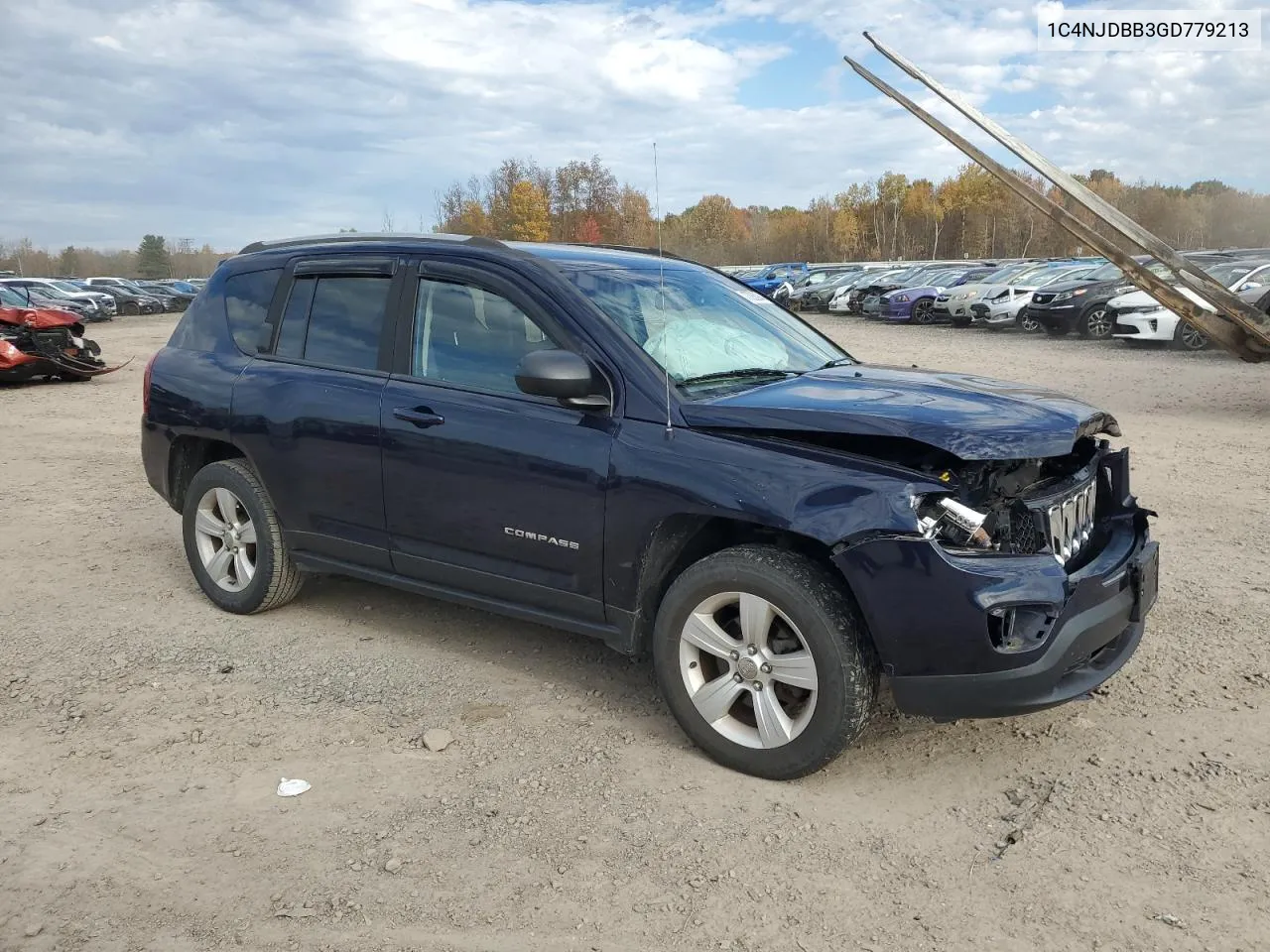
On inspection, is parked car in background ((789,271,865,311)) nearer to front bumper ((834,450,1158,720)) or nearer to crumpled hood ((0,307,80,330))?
crumpled hood ((0,307,80,330))

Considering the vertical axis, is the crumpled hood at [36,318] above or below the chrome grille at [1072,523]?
above

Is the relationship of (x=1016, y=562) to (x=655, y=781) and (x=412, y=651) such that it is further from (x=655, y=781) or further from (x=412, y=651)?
(x=412, y=651)

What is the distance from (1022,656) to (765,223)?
12053cm

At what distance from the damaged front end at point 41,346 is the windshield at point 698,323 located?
14.9m

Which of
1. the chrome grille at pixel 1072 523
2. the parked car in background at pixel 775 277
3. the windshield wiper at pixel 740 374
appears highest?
the parked car in background at pixel 775 277

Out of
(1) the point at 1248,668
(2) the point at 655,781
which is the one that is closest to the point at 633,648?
(2) the point at 655,781

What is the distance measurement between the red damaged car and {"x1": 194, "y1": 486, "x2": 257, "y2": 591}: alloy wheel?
12982mm

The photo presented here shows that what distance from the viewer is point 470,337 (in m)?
4.29

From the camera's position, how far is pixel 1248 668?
4.38 m

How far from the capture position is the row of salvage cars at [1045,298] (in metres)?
19.3

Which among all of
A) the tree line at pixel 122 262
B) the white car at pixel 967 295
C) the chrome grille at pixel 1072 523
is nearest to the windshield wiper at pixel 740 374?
the chrome grille at pixel 1072 523

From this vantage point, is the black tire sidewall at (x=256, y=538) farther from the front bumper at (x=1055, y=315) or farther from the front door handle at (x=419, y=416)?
the front bumper at (x=1055, y=315)

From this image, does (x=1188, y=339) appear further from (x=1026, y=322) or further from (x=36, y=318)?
(x=36, y=318)

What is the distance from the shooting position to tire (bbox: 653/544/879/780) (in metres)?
3.32
